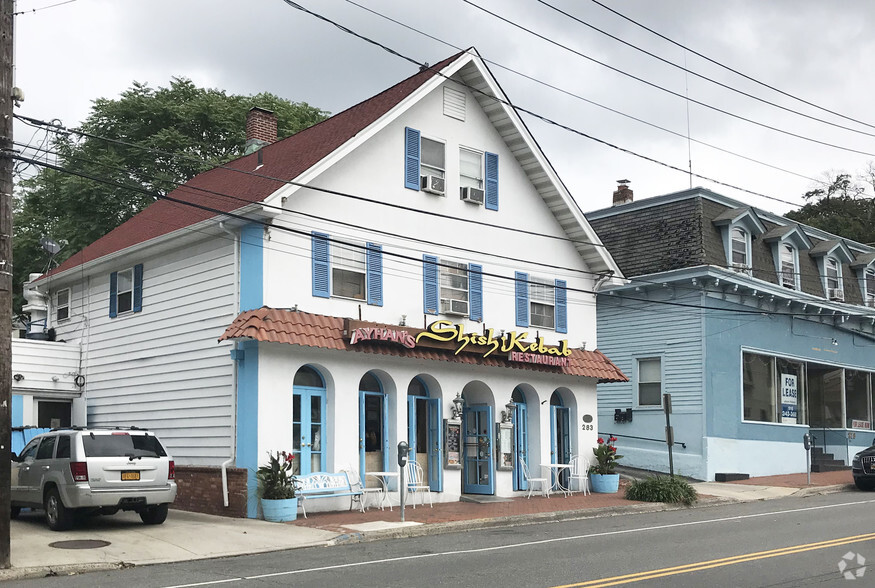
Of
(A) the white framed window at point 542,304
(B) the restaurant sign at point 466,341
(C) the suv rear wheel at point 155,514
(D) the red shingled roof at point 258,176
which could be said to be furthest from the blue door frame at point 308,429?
(A) the white framed window at point 542,304

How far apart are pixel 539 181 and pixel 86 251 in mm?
12095

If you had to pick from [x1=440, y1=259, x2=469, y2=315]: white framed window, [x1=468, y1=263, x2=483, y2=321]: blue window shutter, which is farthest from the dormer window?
[x1=440, y1=259, x2=469, y2=315]: white framed window

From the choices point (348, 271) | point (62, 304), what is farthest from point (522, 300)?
point (62, 304)

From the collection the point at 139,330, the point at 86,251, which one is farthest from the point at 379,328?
the point at 86,251

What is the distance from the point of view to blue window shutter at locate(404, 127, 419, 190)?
21.8 m

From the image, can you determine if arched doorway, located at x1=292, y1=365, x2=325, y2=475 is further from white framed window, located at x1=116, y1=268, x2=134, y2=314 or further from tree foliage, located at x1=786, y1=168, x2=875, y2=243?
tree foliage, located at x1=786, y1=168, x2=875, y2=243

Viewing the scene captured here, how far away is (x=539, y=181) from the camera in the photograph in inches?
966

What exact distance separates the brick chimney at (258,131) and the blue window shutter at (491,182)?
6.79 m

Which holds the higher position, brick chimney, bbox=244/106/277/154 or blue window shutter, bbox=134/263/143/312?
brick chimney, bbox=244/106/277/154

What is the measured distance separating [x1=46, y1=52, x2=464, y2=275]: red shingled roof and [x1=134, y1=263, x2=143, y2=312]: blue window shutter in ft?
2.30

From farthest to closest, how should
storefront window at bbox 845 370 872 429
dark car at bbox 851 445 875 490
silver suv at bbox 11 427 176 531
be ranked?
1. storefront window at bbox 845 370 872 429
2. dark car at bbox 851 445 875 490
3. silver suv at bbox 11 427 176 531

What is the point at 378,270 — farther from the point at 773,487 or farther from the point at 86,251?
the point at 773,487

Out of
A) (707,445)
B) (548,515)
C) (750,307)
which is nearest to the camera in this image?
(548,515)

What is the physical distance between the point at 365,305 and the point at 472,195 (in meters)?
4.21
